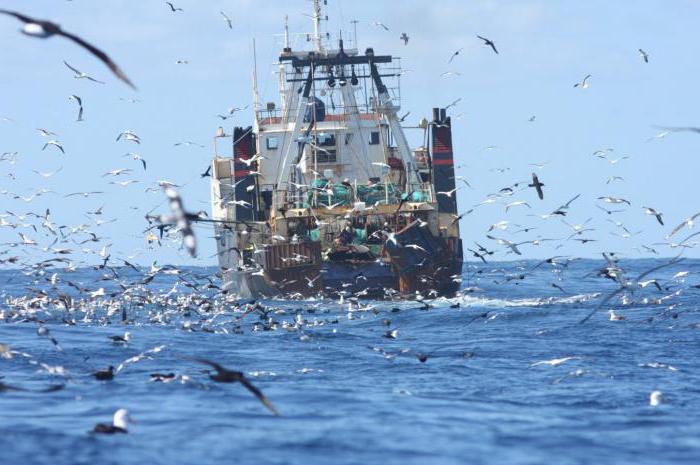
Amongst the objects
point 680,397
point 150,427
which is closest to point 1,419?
point 150,427

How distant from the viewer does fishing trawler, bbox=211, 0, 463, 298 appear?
59.8m

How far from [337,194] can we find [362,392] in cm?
3237

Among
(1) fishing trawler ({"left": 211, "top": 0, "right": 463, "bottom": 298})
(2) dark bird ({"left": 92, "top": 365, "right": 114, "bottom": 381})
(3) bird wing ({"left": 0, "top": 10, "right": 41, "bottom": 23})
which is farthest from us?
(1) fishing trawler ({"left": 211, "top": 0, "right": 463, "bottom": 298})

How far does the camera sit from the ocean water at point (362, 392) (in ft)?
77.8

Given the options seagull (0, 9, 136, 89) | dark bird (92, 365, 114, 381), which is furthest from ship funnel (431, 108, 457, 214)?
seagull (0, 9, 136, 89)

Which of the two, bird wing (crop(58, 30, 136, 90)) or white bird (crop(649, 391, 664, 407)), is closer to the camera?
bird wing (crop(58, 30, 136, 90))

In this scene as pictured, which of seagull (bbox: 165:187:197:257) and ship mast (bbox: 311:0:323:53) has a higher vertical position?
ship mast (bbox: 311:0:323:53)

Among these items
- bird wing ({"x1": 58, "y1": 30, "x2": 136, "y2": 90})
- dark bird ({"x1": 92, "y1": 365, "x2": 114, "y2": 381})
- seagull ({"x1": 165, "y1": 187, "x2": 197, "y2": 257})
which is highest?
bird wing ({"x1": 58, "y1": 30, "x2": 136, "y2": 90})

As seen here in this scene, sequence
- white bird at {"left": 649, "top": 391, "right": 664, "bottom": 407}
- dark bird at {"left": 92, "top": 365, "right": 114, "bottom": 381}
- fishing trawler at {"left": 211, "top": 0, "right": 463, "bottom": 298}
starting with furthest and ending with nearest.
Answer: fishing trawler at {"left": 211, "top": 0, "right": 463, "bottom": 298}, dark bird at {"left": 92, "top": 365, "right": 114, "bottom": 381}, white bird at {"left": 649, "top": 391, "right": 664, "bottom": 407}

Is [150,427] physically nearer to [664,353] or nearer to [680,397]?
[680,397]

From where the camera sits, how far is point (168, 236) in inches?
1640

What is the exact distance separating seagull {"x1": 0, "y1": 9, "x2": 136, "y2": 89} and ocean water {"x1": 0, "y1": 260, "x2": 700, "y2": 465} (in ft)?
13.4

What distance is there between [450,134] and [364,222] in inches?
286

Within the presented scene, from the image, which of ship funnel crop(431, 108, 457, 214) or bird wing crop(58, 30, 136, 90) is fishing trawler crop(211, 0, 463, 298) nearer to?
ship funnel crop(431, 108, 457, 214)
